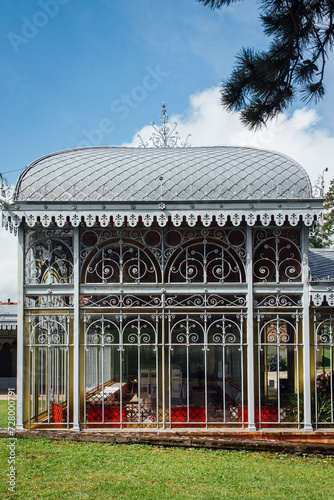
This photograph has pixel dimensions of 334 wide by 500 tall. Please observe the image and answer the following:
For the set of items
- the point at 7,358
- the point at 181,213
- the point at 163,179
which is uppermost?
the point at 163,179

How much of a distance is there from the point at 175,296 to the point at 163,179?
2295mm

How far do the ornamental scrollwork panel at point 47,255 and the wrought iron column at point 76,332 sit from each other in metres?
0.18

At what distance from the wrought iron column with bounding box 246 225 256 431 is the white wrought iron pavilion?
0.07ft

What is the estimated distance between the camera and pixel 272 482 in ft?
22.4

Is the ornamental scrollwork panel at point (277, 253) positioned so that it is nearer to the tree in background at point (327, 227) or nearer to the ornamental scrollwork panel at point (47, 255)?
the ornamental scrollwork panel at point (47, 255)

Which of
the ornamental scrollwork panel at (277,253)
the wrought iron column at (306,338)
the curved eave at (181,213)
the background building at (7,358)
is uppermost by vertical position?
the curved eave at (181,213)

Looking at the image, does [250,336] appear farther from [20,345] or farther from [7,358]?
[7,358]

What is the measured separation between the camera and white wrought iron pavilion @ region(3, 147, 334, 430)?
9.55 m

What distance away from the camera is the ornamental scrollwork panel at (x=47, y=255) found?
9.89m

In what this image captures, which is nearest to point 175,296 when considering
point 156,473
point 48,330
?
point 48,330

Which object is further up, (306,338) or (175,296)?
(175,296)

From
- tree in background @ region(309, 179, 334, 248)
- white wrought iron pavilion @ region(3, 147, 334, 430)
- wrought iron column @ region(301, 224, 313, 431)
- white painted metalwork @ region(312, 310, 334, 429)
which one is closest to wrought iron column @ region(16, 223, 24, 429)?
white wrought iron pavilion @ region(3, 147, 334, 430)

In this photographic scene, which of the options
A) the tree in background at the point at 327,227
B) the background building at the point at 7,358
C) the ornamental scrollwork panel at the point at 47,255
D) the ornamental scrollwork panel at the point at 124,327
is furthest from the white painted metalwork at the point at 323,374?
the tree in background at the point at 327,227

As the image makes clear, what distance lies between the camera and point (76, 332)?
964 cm
